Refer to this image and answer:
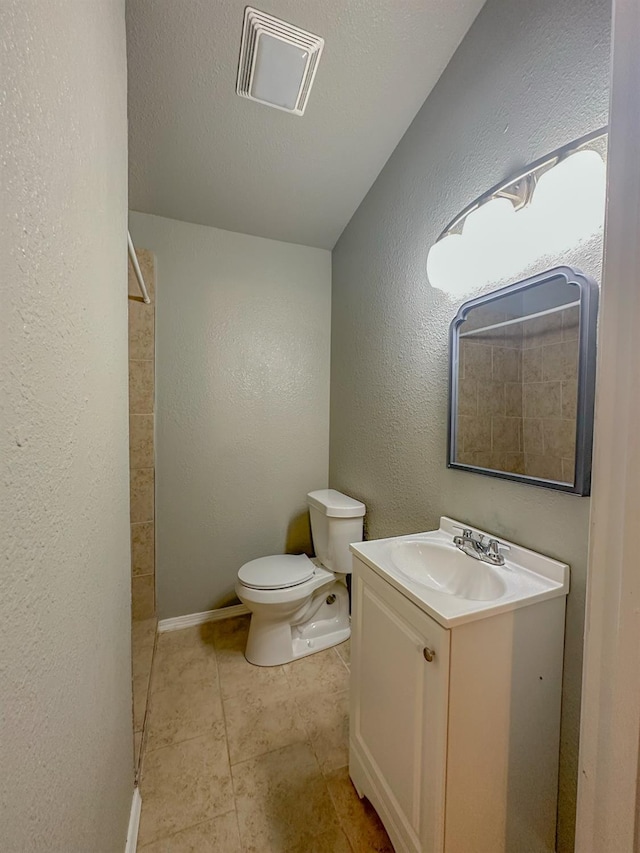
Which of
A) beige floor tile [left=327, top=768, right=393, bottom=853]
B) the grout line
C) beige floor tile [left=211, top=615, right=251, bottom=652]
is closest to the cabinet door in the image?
beige floor tile [left=327, top=768, right=393, bottom=853]

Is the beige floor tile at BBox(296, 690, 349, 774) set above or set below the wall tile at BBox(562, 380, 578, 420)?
below

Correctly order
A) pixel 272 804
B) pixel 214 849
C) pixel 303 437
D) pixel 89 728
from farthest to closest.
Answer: pixel 303 437 → pixel 272 804 → pixel 214 849 → pixel 89 728

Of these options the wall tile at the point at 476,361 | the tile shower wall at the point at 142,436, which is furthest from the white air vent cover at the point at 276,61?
the wall tile at the point at 476,361

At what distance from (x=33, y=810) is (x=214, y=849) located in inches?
39.1

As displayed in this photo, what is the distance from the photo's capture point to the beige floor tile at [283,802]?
98cm

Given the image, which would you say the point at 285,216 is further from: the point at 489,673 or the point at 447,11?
the point at 489,673

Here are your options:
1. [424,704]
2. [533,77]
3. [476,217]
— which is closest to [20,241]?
[424,704]

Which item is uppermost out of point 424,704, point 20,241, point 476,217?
point 476,217

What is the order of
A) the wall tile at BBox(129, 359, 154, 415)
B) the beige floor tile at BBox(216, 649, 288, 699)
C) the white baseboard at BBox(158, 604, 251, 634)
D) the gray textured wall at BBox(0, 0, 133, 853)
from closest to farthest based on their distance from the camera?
the gray textured wall at BBox(0, 0, 133, 853) < the beige floor tile at BBox(216, 649, 288, 699) < the wall tile at BBox(129, 359, 154, 415) < the white baseboard at BBox(158, 604, 251, 634)

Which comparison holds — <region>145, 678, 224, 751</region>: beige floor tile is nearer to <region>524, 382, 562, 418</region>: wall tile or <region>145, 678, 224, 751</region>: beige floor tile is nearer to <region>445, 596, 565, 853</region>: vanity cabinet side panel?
<region>445, 596, 565, 853</region>: vanity cabinet side panel

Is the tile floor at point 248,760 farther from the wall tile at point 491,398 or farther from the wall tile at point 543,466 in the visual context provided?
the wall tile at point 491,398

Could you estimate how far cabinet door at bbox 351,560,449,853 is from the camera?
2.50 feet

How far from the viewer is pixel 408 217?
57.8 inches

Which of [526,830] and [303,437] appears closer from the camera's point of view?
[526,830]
